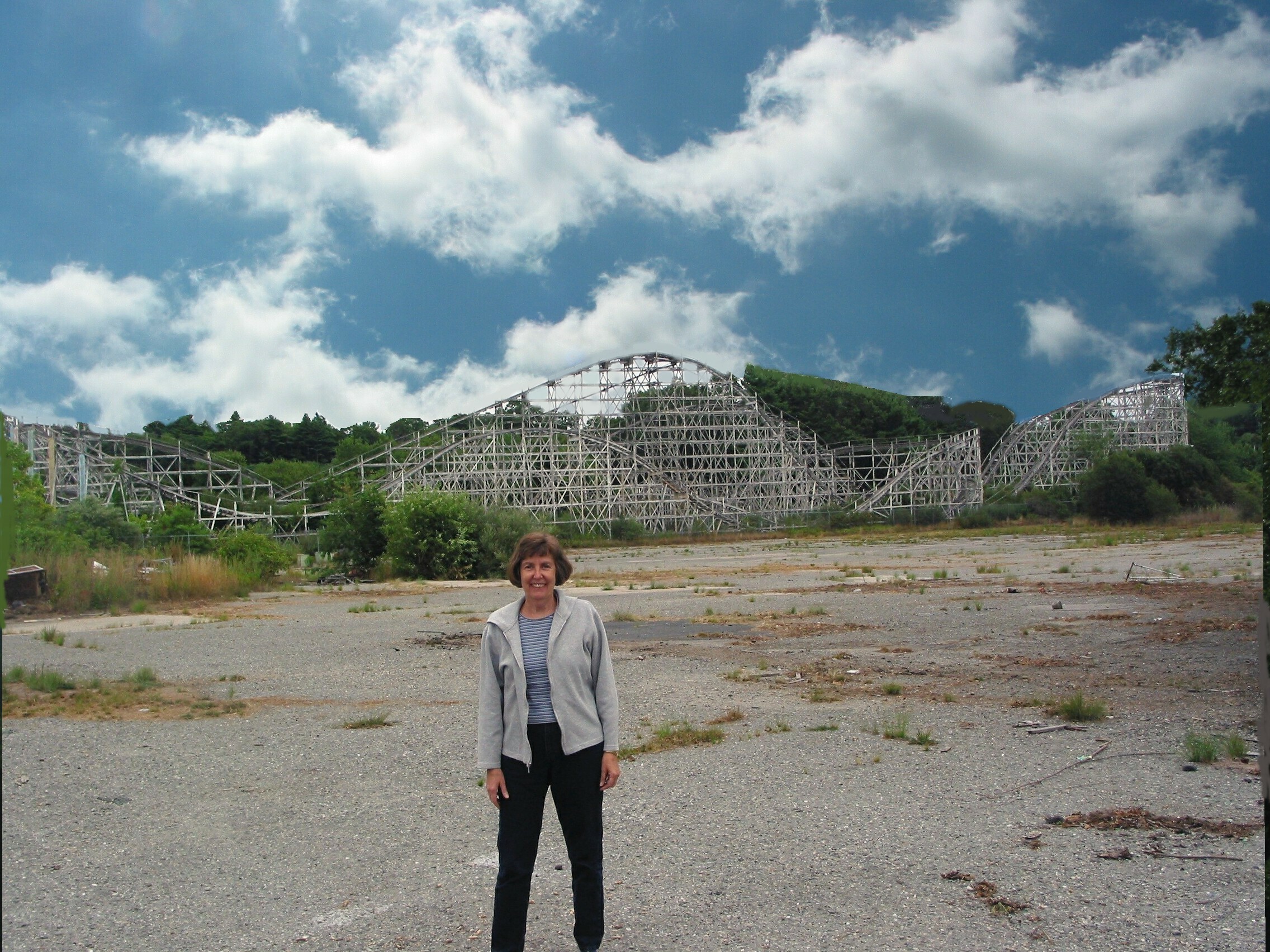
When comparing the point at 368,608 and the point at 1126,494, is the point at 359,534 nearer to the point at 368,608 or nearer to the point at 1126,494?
the point at 368,608

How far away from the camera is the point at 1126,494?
4797cm

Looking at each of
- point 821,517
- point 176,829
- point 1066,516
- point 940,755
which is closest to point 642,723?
point 940,755

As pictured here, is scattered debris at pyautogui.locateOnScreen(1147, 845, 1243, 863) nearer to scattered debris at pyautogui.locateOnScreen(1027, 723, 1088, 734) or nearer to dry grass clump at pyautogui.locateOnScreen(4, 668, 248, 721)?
scattered debris at pyautogui.locateOnScreen(1027, 723, 1088, 734)

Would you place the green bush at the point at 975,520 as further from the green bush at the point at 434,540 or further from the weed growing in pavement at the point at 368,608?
the weed growing in pavement at the point at 368,608

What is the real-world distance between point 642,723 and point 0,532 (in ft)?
21.9

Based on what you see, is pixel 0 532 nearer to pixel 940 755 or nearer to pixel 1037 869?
pixel 1037 869

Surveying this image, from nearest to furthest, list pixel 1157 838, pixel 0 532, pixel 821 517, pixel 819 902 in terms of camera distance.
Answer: pixel 0 532 < pixel 819 902 < pixel 1157 838 < pixel 821 517

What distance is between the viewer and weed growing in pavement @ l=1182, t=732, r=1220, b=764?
5.92 m

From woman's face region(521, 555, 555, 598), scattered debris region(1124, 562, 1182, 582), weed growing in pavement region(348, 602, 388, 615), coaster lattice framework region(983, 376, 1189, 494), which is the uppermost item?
coaster lattice framework region(983, 376, 1189, 494)

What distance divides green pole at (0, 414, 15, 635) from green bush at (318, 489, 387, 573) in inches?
1107

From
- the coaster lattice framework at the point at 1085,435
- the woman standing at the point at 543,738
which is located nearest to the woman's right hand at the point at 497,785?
the woman standing at the point at 543,738

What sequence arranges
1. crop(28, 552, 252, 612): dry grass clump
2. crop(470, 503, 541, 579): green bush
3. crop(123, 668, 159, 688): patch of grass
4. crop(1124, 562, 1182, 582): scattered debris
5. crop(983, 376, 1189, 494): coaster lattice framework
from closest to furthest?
crop(123, 668, 159, 688): patch of grass → crop(28, 552, 252, 612): dry grass clump → crop(1124, 562, 1182, 582): scattered debris → crop(470, 503, 541, 579): green bush → crop(983, 376, 1189, 494): coaster lattice framework

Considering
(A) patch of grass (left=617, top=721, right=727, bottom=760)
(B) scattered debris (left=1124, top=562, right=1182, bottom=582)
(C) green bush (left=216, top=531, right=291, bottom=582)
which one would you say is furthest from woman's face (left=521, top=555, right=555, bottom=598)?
(C) green bush (left=216, top=531, right=291, bottom=582)

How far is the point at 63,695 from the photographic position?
888 centimetres
